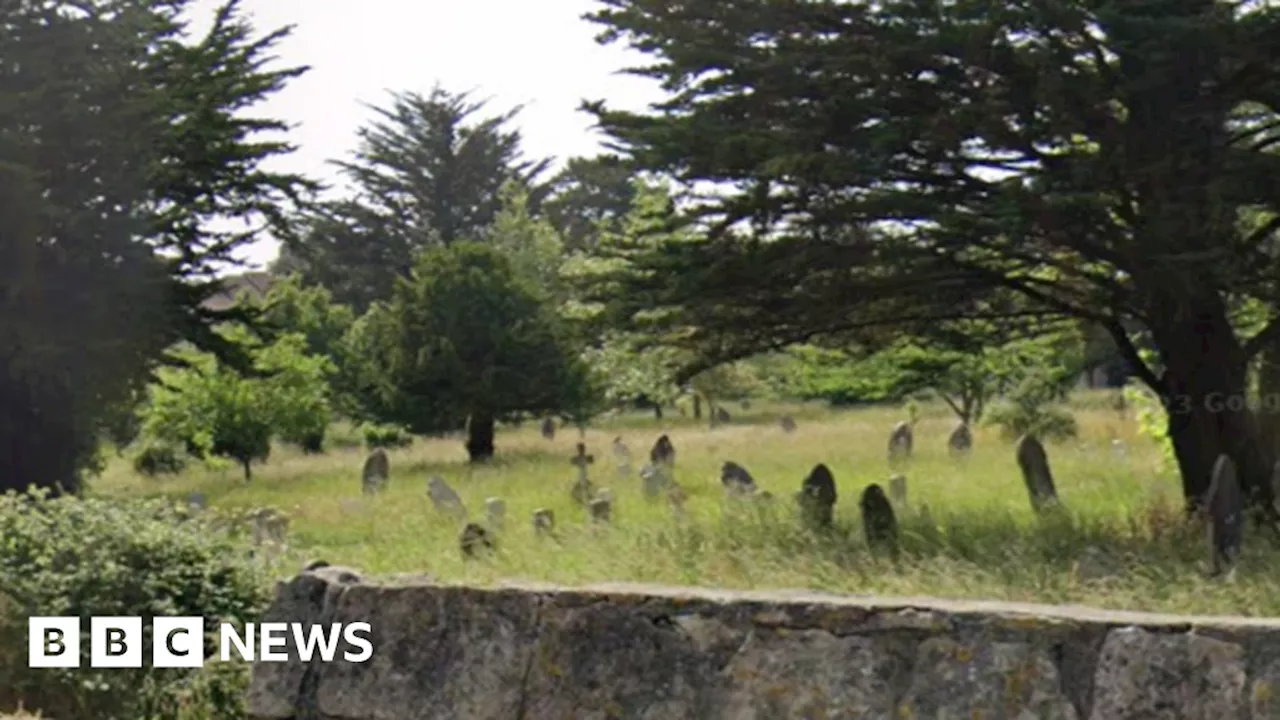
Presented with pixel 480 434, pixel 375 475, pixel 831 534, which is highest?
pixel 480 434

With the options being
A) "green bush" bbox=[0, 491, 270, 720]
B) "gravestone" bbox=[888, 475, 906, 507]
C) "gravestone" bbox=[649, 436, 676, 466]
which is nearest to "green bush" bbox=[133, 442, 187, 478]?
"gravestone" bbox=[649, 436, 676, 466]

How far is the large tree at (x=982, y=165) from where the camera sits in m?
12.2

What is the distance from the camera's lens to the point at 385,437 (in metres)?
41.8

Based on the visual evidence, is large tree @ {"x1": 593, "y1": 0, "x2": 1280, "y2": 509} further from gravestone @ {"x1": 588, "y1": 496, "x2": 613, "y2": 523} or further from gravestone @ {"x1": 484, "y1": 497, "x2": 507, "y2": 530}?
gravestone @ {"x1": 484, "y1": 497, "x2": 507, "y2": 530}

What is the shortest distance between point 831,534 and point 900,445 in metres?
12.2

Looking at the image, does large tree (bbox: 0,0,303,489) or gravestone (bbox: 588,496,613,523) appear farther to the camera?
large tree (bbox: 0,0,303,489)

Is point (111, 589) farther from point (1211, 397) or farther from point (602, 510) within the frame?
point (1211, 397)

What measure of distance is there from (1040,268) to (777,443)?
567 inches

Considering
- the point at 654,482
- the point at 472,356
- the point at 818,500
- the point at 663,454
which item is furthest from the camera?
the point at 472,356

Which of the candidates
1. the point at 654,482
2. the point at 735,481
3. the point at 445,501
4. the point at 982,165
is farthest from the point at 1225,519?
the point at 445,501

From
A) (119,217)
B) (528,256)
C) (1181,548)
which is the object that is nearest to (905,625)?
(1181,548)

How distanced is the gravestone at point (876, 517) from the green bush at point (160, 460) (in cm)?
2517

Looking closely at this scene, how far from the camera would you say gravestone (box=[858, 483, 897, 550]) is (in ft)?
42.6

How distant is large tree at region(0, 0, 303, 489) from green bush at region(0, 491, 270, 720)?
42.5 feet
